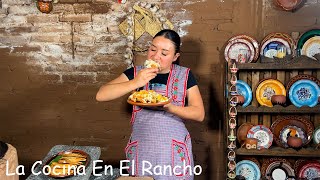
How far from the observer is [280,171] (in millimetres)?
3094

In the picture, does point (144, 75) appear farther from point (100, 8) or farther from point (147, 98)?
point (100, 8)

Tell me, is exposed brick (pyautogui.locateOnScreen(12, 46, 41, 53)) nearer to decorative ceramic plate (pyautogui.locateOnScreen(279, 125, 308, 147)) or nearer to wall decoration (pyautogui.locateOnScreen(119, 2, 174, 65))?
wall decoration (pyautogui.locateOnScreen(119, 2, 174, 65))

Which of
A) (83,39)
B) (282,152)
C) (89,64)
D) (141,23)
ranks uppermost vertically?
(141,23)

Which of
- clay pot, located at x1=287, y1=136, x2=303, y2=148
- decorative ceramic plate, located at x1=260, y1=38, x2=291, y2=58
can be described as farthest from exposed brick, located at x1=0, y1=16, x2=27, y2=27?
clay pot, located at x1=287, y1=136, x2=303, y2=148

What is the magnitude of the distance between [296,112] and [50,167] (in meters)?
1.84

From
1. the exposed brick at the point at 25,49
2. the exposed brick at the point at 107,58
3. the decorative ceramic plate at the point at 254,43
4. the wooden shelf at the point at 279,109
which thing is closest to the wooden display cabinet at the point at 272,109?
the wooden shelf at the point at 279,109

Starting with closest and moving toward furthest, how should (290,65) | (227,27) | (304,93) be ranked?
(290,65), (304,93), (227,27)

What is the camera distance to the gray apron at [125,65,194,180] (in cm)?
242

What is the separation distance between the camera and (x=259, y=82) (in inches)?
120

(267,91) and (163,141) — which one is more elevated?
(267,91)

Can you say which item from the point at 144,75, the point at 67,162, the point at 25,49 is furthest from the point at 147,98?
the point at 25,49

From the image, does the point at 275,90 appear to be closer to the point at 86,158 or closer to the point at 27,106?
the point at 86,158

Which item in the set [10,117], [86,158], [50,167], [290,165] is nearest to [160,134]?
[86,158]

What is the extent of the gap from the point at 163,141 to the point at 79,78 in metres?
1.32
